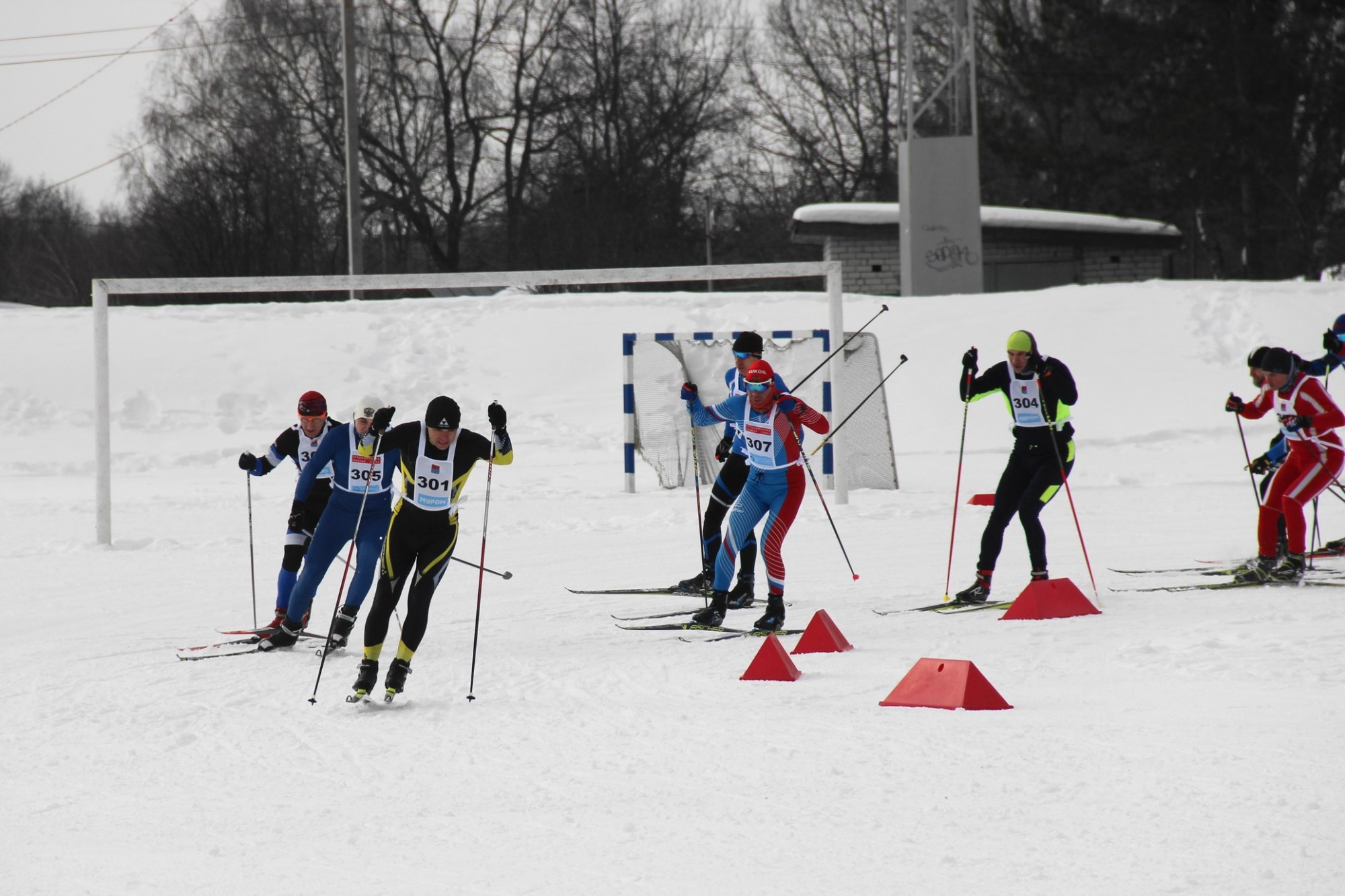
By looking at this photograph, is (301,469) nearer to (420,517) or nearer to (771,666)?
(420,517)

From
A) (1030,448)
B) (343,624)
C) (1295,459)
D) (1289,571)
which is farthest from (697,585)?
(1295,459)

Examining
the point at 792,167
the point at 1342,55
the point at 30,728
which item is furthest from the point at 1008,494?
the point at 792,167

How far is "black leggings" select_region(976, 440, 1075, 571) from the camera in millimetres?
7797

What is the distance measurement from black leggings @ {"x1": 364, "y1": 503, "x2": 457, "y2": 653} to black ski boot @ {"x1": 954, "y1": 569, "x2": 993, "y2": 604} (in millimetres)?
3329

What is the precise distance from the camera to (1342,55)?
28.0 m

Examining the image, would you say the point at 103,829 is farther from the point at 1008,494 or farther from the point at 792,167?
the point at 792,167

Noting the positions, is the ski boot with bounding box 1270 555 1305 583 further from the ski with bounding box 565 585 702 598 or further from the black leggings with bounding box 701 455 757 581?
the ski with bounding box 565 585 702 598

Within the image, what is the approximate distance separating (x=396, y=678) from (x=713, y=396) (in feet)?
31.5

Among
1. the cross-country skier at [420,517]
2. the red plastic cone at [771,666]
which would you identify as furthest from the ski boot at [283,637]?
the red plastic cone at [771,666]

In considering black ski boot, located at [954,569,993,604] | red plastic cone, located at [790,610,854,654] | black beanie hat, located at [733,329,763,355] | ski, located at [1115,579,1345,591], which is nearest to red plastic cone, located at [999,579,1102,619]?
black ski boot, located at [954,569,993,604]

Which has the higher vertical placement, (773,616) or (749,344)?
(749,344)

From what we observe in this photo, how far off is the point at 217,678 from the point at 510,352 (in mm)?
13978

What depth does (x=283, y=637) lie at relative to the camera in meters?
7.10

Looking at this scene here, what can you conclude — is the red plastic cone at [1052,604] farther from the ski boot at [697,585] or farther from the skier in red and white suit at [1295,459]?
the ski boot at [697,585]
